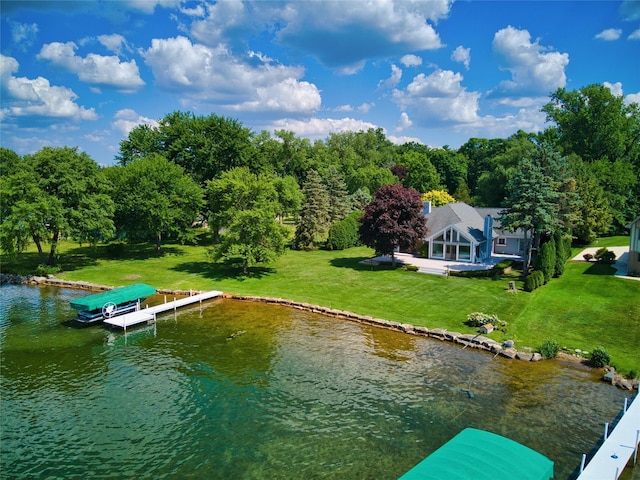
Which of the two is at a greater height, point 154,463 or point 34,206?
point 34,206

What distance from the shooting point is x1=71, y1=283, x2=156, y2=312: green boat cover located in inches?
1109

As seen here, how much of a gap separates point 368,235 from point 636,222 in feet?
74.7

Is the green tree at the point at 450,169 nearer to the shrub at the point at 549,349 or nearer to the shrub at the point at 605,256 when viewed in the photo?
the shrub at the point at 605,256

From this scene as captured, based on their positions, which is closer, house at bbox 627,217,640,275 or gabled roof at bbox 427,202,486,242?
house at bbox 627,217,640,275

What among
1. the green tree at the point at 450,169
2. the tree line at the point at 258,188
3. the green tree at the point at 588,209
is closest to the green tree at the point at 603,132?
the tree line at the point at 258,188

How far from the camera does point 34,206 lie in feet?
121

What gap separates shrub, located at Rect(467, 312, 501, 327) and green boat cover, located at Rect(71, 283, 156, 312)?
2294 centimetres

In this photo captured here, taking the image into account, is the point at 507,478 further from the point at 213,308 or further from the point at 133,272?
the point at 133,272

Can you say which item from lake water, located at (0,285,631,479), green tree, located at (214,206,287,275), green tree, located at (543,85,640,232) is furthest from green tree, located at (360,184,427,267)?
green tree, located at (543,85,640,232)

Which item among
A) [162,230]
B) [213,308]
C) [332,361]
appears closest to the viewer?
[332,361]

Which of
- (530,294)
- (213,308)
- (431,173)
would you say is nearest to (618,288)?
(530,294)

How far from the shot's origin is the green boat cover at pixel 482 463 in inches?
428

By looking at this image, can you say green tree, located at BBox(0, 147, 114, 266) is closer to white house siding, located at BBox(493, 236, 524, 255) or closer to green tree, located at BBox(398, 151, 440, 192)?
white house siding, located at BBox(493, 236, 524, 255)

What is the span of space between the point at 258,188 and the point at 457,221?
21.6 meters
